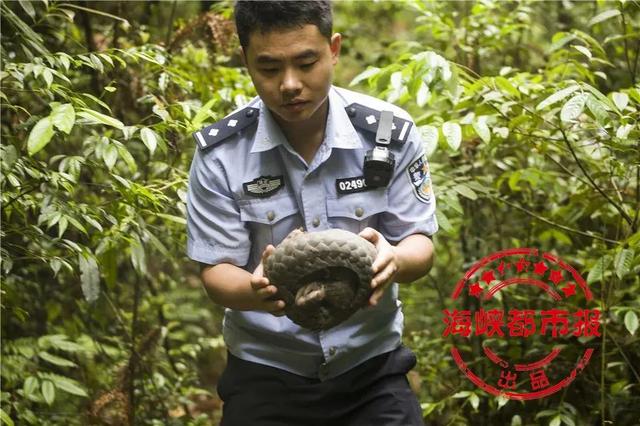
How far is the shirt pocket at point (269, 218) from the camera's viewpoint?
92.8 inches

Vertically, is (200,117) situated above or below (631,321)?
above

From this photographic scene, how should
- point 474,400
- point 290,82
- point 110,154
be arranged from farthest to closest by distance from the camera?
point 474,400 → point 110,154 → point 290,82

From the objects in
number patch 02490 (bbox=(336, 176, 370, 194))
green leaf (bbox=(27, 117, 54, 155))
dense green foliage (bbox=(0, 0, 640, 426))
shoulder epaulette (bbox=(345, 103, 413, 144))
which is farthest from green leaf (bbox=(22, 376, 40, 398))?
shoulder epaulette (bbox=(345, 103, 413, 144))

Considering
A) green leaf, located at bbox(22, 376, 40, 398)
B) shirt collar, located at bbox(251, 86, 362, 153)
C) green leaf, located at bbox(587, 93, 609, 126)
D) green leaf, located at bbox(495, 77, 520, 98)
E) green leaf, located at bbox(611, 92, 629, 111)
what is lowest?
green leaf, located at bbox(22, 376, 40, 398)

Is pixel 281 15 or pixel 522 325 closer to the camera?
pixel 281 15

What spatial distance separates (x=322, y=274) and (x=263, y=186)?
452 millimetres

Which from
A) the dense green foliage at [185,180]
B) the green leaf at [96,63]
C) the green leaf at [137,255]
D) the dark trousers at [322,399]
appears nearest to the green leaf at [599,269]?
the dense green foliage at [185,180]

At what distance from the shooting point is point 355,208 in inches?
93.1

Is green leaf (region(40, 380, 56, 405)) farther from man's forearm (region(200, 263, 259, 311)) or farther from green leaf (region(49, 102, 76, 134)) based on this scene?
green leaf (region(49, 102, 76, 134))

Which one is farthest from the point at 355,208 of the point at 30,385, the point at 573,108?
the point at 30,385

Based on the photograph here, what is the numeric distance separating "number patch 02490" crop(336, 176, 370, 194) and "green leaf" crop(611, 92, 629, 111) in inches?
39.2

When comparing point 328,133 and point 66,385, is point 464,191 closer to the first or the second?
point 328,133

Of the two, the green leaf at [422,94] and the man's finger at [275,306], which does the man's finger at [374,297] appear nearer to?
the man's finger at [275,306]

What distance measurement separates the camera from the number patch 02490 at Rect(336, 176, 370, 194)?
238 centimetres
